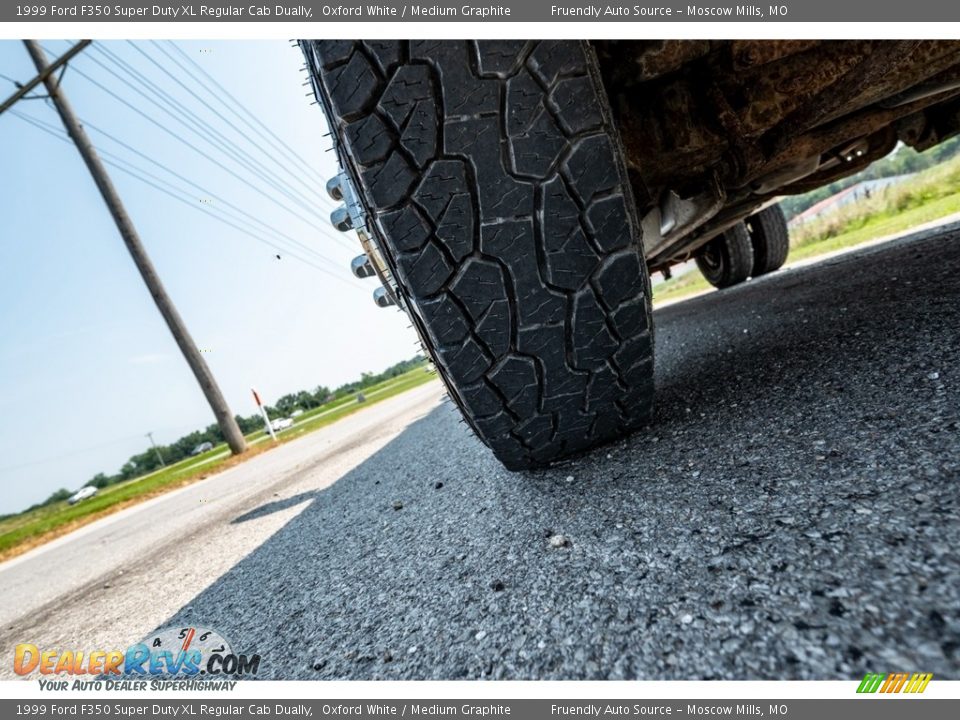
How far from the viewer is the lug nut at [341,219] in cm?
104

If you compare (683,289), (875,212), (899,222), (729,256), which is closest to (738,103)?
(729,256)

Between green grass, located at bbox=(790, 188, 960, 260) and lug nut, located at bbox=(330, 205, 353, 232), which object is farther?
green grass, located at bbox=(790, 188, 960, 260)

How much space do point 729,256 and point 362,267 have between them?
3522mm

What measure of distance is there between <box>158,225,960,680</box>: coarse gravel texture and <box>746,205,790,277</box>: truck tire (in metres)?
2.63

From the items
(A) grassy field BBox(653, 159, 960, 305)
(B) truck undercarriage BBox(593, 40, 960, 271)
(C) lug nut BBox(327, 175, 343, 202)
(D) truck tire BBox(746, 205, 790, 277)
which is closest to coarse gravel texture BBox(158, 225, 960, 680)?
(B) truck undercarriage BBox(593, 40, 960, 271)

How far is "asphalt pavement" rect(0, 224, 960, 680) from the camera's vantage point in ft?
1.56

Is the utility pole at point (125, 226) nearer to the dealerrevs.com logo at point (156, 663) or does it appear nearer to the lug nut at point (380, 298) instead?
the dealerrevs.com logo at point (156, 663)

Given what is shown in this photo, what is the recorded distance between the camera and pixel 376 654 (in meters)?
0.69

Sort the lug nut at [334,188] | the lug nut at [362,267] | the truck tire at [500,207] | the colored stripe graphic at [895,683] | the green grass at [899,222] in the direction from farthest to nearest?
the green grass at [899,222]
the lug nut at [362,267]
the lug nut at [334,188]
the truck tire at [500,207]
the colored stripe graphic at [895,683]

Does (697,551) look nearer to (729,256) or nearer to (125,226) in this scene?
(729,256)

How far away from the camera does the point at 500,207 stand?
0.79 m

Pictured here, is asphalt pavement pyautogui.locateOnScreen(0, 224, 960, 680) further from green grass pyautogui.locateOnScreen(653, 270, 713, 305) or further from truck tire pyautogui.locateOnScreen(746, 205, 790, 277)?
green grass pyautogui.locateOnScreen(653, 270, 713, 305)

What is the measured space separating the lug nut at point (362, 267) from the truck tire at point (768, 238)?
363 cm

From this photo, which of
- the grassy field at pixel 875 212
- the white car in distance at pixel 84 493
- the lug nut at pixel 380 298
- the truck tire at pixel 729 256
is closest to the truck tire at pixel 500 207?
the lug nut at pixel 380 298
